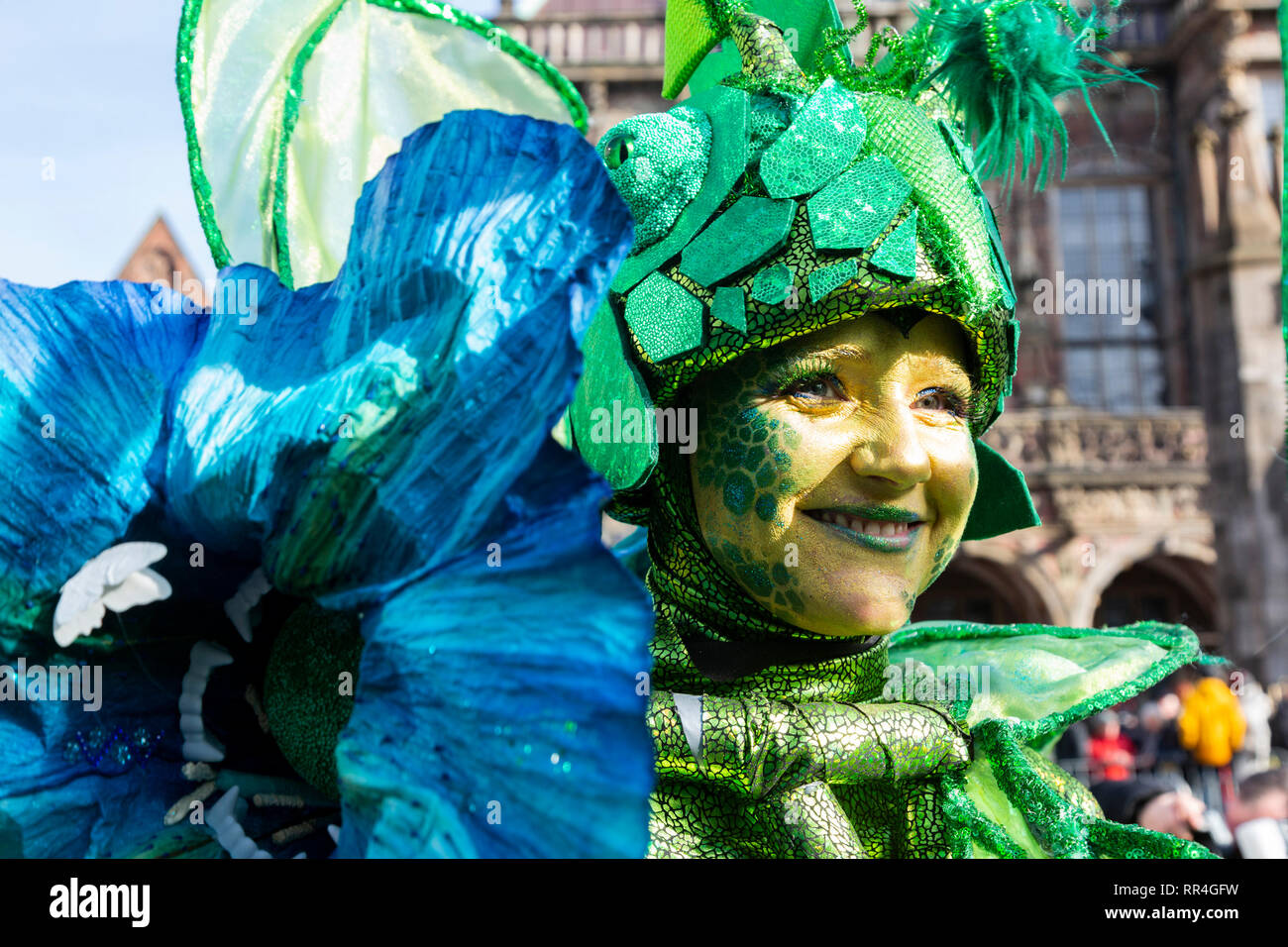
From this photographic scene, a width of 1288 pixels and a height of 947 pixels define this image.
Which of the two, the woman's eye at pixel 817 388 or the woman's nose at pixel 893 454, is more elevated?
the woman's eye at pixel 817 388

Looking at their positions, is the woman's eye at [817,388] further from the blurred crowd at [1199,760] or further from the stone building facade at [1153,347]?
the stone building facade at [1153,347]

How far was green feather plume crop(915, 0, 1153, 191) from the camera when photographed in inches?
69.2

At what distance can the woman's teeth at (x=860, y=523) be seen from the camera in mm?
1610

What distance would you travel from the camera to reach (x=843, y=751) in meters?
1.62

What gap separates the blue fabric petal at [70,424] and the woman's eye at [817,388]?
0.75m

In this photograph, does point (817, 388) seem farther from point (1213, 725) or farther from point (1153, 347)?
point (1153, 347)

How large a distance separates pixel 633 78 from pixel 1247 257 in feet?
23.3

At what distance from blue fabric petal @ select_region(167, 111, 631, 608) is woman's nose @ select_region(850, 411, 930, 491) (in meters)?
0.53

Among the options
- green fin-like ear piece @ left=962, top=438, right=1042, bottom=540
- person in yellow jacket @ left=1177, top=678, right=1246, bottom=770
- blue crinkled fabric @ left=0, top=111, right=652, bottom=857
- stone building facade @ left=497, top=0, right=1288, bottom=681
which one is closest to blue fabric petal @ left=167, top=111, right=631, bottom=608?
blue crinkled fabric @ left=0, top=111, right=652, bottom=857

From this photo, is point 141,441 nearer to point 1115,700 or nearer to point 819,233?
point 819,233

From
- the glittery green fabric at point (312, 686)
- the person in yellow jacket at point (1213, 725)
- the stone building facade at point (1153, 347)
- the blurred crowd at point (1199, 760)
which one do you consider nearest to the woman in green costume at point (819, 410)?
the glittery green fabric at point (312, 686)

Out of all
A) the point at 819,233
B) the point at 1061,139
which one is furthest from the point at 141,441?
the point at 1061,139

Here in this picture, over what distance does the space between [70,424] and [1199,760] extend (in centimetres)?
742

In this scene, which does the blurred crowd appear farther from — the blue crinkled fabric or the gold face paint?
the blue crinkled fabric
